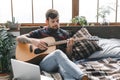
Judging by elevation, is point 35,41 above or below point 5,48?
above

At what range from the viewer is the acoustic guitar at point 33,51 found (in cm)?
273

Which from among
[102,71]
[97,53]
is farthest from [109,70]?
[97,53]

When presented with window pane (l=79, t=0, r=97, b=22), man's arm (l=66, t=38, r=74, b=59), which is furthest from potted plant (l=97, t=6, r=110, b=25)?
man's arm (l=66, t=38, r=74, b=59)

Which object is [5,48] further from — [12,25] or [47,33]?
[47,33]

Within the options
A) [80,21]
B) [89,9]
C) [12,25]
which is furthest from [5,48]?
[89,9]

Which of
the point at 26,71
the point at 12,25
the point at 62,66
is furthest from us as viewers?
the point at 12,25

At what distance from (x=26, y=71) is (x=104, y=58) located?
1.37 meters

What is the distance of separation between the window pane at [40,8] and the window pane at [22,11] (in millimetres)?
101

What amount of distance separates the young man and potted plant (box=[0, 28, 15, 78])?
778mm

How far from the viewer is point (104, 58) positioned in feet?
9.53

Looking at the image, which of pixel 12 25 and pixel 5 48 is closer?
pixel 5 48

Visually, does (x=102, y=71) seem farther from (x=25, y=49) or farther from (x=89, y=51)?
(x=25, y=49)

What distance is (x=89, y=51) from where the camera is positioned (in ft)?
9.73

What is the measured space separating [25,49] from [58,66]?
0.56 m
